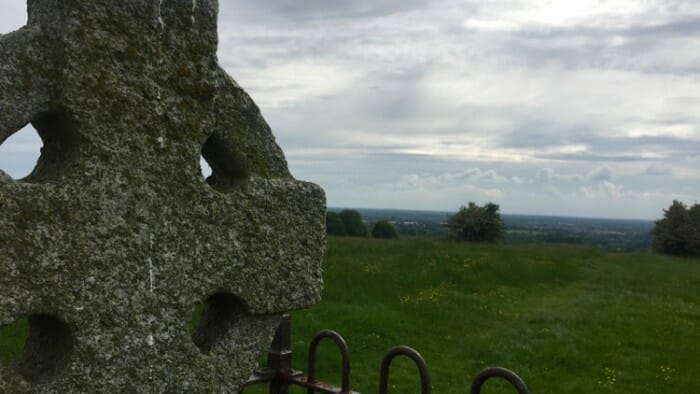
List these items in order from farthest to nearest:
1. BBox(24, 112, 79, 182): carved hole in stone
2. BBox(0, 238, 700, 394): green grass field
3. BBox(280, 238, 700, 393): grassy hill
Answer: BBox(280, 238, 700, 393): grassy hill
BBox(0, 238, 700, 394): green grass field
BBox(24, 112, 79, 182): carved hole in stone

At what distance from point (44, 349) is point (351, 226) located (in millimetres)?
50357

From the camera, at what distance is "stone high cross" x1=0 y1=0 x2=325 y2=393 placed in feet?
9.08

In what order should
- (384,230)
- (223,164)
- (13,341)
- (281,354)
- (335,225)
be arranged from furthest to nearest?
(384,230) < (335,225) < (13,341) < (281,354) < (223,164)

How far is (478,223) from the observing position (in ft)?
126

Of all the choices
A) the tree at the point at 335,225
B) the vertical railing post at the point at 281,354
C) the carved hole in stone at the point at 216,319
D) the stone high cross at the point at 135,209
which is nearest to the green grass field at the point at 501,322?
the vertical railing post at the point at 281,354

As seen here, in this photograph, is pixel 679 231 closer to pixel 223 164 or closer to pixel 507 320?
pixel 507 320

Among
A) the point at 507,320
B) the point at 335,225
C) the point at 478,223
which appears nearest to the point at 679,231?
the point at 478,223

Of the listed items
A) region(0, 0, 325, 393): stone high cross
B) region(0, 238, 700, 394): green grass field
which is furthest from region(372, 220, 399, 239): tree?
region(0, 0, 325, 393): stone high cross

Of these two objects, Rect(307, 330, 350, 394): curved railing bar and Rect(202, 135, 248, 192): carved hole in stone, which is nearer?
Rect(202, 135, 248, 192): carved hole in stone

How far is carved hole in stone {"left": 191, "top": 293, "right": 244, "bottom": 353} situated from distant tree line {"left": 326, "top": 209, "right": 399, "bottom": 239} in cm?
4471

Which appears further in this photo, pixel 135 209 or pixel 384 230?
pixel 384 230

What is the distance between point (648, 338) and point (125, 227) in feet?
42.0

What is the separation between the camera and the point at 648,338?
43.8ft

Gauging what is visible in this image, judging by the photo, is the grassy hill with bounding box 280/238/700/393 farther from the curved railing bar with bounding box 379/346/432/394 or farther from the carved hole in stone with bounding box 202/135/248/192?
the carved hole in stone with bounding box 202/135/248/192
